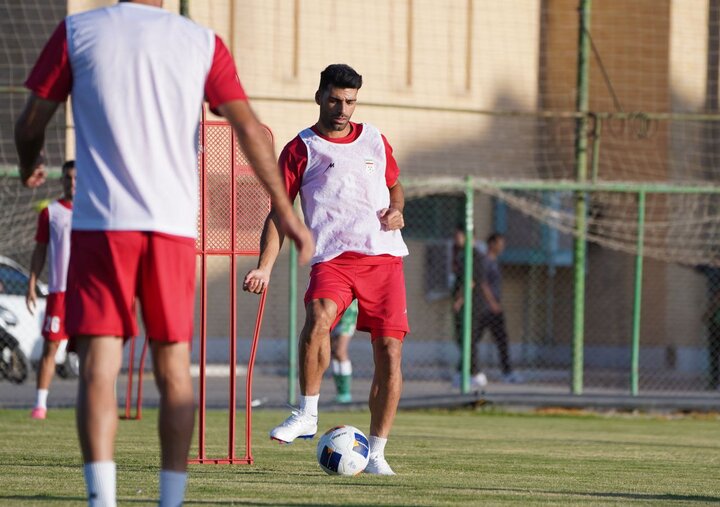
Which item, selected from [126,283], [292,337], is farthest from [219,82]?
[292,337]

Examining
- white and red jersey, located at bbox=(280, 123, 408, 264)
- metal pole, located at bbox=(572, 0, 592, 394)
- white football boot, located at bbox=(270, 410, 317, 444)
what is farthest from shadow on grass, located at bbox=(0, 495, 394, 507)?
metal pole, located at bbox=(572, 0, 592, 394)

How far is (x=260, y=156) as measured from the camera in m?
5.10

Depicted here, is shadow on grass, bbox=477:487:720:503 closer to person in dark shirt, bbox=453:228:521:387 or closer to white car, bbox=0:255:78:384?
white car, bbox=0:255:78:384

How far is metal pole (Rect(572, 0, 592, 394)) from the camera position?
1617 centimetres

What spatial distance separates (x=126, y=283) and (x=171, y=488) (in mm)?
→ 702

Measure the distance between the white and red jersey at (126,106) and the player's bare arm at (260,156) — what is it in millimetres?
166

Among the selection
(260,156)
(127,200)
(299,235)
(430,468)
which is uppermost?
(260,156)

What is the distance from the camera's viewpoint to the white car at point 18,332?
17562 mm

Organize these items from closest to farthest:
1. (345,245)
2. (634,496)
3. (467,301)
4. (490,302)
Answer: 1. (634,496)
2. (345,245)
3. (467,301)
4. (490,302)

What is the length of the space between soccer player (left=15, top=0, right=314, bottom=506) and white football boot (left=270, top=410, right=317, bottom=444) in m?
2.67

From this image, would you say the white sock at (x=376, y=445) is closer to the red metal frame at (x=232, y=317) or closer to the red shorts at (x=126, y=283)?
the red metal frame at (x=232, y=317)

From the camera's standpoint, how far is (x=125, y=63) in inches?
194

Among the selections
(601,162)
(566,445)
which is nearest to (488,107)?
(601,162)

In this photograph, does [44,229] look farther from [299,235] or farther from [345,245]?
[299,235]
